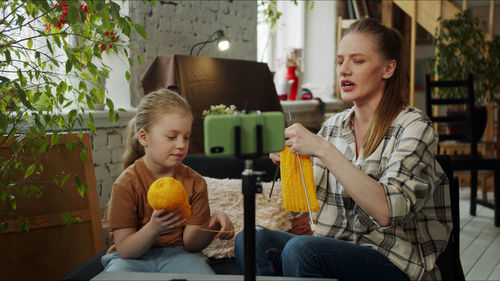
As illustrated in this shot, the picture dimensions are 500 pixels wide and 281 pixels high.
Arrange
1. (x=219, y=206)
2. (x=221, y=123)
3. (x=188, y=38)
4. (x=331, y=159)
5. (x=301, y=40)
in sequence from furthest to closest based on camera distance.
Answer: (x=301, y=40), (x=188, y=38), (x=219, y=206), (x=331, y=159), (x=221, y=123)

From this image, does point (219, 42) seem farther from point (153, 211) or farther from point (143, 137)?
point (153, 211)

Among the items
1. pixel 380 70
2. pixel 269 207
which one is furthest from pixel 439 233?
pixel 269 207

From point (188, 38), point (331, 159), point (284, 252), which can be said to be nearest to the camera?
point (331, 159)

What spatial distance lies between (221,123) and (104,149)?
215 centimetres

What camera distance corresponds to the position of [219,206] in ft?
6.70

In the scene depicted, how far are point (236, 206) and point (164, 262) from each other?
602 millimetres

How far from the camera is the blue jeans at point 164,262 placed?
1.46 m

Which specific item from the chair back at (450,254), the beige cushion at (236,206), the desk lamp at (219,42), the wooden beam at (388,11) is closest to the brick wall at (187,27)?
the desk lamp at (219,42)

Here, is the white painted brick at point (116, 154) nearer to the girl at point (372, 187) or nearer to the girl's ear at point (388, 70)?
the girl at point (372, 187)

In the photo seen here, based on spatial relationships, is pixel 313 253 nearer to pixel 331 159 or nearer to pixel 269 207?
pixel 331 159

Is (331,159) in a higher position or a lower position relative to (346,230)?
higher

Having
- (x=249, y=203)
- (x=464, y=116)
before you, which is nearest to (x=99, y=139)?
(x=249, y=203)

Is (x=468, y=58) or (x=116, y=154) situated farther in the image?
(x=468, y=58)

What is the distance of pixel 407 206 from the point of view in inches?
50.1
